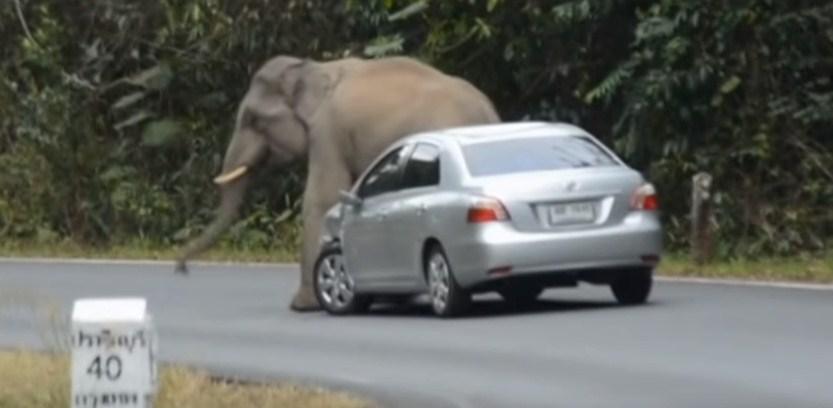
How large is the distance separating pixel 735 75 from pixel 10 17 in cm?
1287

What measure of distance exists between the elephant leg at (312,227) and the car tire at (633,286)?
2.82 m

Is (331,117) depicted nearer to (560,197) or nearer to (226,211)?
(226,211)

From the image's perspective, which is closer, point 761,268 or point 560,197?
point 560,197

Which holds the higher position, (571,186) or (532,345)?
(571,186)

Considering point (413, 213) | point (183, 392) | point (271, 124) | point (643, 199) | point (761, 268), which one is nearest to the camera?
point (183, 392)

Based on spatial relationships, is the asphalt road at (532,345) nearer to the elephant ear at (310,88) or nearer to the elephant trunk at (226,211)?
the elephant trunk at (226,211)

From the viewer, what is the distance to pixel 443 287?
22547mm

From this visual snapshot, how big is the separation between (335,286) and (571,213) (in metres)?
2.86

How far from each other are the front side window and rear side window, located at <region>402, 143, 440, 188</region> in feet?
0.43

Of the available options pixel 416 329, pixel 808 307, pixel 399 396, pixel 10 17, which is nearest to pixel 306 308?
pixel 416 329

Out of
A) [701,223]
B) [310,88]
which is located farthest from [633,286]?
[701,223]

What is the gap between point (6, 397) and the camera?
56.5ft

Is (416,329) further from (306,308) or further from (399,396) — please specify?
(399,396)

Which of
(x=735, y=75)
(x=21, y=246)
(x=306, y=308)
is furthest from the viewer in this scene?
(x=21, y=246)
